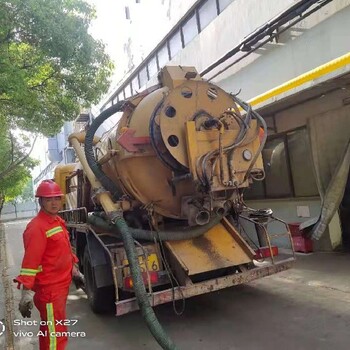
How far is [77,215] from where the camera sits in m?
7.19

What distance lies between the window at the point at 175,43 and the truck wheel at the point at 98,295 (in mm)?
10585

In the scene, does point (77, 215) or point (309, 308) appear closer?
point (309, 308)

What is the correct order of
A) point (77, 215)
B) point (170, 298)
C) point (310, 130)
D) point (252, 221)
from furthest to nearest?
point (310, 130), point (77, 215), point (252, 221), point (170, 298)

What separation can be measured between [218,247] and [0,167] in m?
18.1

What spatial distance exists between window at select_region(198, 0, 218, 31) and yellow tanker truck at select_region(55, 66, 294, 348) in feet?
23.8

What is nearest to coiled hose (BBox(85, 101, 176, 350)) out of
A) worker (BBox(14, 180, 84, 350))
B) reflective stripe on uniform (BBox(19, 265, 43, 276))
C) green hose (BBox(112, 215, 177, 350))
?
green hose (BBox(112, 215, 177, 350))

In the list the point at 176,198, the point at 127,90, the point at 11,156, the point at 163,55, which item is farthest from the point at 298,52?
the point at 11,156

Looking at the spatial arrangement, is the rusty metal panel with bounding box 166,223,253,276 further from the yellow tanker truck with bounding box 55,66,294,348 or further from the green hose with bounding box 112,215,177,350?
the green hose with bounding box 112,215,177,350

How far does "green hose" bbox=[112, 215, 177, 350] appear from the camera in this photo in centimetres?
372

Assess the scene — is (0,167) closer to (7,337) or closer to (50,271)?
(7,337)

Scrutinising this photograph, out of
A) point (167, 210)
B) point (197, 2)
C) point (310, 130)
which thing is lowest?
point (167, 210)

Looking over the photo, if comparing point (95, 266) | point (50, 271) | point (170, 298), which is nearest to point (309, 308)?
point (170, 298)

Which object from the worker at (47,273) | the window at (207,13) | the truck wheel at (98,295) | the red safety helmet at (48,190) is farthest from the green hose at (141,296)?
the window at (207,13)

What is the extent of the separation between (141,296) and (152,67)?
14.7m
